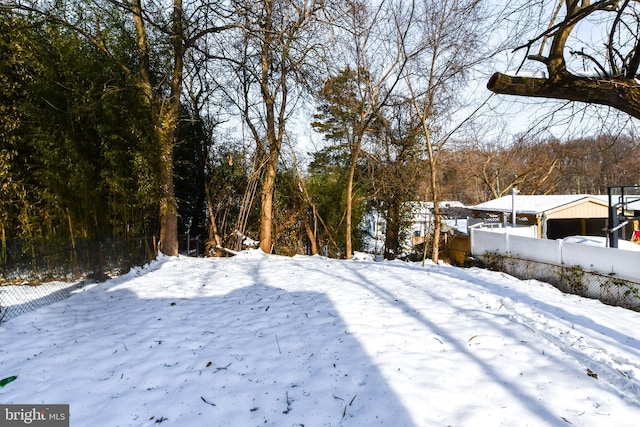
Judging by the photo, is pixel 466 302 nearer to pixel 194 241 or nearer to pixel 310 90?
pixel 310 90

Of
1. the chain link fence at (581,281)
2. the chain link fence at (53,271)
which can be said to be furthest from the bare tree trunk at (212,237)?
the chain link fence at (581,281)

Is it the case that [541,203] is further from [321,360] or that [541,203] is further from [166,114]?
[321,360]

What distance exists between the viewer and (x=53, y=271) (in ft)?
13.5

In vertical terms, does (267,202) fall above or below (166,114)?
below

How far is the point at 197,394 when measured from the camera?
1.88m

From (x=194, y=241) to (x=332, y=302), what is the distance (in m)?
6.62

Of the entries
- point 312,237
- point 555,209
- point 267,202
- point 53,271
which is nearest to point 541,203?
point 555,209

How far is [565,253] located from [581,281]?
0.64 metres

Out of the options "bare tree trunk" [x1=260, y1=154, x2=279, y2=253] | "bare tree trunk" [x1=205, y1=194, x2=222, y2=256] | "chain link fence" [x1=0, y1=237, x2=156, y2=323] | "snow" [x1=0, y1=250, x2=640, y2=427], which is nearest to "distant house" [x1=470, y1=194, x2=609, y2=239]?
"snow" [x1=0, y1=250, x2=640, y2=427]

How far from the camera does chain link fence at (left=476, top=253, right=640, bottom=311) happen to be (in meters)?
5.48

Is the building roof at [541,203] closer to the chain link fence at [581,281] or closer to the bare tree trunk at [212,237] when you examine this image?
the chain link fence at [581,281]

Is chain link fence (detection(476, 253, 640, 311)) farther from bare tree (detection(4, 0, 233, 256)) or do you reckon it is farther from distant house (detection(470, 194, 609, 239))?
bare tree (detection(4, 0, 233, 256))

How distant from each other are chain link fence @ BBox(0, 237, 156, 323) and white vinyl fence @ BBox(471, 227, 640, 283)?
26.6ft

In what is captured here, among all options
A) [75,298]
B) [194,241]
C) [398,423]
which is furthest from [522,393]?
[194,241]
